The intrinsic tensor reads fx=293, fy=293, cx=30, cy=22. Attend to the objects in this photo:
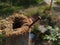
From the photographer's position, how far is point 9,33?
15.0ft

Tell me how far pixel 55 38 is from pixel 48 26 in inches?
27.9

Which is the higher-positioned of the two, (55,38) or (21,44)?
(21,44)

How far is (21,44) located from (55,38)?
91.5 inches

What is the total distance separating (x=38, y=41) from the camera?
24.5ft

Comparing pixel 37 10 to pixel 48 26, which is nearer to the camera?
pixel 48 26

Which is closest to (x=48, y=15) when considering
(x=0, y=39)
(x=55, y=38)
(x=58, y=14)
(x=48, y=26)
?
(x=58, y=14)

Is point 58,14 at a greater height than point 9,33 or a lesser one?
lesser

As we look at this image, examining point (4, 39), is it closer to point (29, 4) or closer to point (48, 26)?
point (48, 26)

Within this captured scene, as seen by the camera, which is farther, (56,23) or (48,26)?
(56,23)

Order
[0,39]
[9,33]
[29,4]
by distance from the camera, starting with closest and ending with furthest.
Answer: [9,33]
[0,39]
[29,4]

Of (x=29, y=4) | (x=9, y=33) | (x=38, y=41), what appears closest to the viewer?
(x=9, y=33)

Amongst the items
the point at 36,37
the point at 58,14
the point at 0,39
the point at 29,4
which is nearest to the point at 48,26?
the point at 36,37

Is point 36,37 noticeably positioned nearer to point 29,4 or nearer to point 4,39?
point 29,4

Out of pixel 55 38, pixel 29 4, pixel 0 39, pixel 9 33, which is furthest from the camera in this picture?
pixel 29 4
